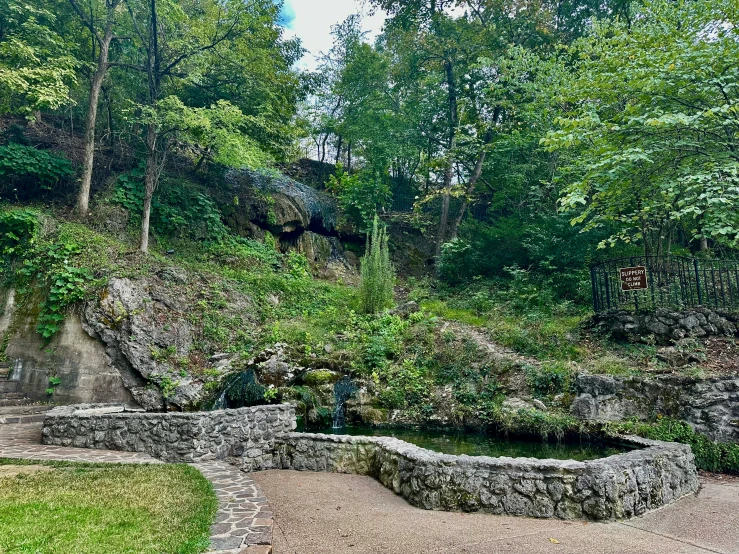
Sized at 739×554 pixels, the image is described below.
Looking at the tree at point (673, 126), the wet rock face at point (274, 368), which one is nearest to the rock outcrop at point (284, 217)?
the wet rock face at point (274, 368)

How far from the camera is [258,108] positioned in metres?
14.8

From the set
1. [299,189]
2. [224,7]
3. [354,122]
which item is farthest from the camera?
[354,122]

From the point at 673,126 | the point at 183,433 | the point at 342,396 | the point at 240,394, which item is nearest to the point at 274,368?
the point at 240,394

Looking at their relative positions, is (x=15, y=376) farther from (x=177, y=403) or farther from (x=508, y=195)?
(x=508, y=195)

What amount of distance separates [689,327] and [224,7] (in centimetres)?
1566

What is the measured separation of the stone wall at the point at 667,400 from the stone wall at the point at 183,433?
5220 mm

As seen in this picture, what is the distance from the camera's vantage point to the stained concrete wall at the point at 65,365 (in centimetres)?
940

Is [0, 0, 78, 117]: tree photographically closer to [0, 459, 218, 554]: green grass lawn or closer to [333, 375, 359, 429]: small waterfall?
[0, 459, 218, 554]: green grass lawn

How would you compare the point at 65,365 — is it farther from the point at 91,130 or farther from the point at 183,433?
the point at 91,130

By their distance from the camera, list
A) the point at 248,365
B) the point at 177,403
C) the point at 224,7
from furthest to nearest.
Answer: the point at 224,7 < the point at 248,365 < the point at 177,403

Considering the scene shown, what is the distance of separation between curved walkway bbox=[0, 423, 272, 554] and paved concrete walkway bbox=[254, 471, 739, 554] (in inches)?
9.9

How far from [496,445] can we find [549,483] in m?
3.01

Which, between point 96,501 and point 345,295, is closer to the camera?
point 96,501

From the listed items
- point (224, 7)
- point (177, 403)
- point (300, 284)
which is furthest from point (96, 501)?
point (224, 7)
